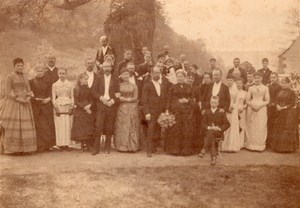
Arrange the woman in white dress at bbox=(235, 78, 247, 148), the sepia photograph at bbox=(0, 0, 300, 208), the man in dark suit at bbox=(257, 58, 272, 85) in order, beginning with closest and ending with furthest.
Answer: the sepia photograph at bbox=(0, 0, 300, 208)
the woman in white dress at bbox=(235, 78, 247, 148)
the man in dark suit at bbox=(257, 58, 272, 85)

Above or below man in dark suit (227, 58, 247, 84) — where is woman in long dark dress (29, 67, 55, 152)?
below

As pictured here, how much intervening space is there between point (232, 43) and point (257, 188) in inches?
92.7

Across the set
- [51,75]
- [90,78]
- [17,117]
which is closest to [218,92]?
[90,78]

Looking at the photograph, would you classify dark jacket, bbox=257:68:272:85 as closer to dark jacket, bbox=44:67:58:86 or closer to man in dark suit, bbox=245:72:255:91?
man in dark suit, bbox=245:72:255:91

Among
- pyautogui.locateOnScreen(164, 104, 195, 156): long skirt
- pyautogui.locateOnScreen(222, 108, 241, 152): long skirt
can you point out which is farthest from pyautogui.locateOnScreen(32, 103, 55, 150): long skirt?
pyautogui.locateOnScreen(222, 108, 241, 152): long skirt

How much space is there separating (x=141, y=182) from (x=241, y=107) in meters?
1.98

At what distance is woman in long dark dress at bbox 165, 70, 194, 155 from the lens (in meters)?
5.81

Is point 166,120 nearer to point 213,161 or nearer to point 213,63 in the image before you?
point 213,161

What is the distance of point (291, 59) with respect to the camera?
20.5 feet

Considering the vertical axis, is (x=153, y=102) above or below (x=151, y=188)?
above

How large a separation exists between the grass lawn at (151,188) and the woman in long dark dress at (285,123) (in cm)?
89

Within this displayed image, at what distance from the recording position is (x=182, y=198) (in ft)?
15.6

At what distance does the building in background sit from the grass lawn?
1685 millimetres

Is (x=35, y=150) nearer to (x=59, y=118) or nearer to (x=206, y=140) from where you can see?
(x=59, y=118)
